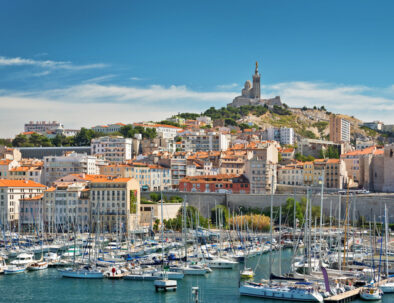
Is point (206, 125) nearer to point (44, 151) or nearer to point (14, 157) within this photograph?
point (44, 151)

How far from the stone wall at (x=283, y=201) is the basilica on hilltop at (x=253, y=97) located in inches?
2932

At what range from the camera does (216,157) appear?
77438mm

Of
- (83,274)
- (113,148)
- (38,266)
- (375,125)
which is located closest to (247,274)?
(83,274)

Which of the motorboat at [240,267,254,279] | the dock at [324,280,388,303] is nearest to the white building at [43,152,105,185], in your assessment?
the motorboat at [240,267,254,279]

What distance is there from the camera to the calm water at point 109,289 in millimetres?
33250

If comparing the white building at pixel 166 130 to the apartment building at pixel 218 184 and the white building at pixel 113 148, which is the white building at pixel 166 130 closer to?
the white building at pixel 113 148

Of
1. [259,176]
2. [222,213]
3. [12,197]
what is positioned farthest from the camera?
[259,176]

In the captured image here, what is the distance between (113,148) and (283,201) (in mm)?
31645

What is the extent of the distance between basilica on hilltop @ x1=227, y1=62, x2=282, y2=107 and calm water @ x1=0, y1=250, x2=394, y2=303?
99499 millimetres

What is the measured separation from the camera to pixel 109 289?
35594 mm

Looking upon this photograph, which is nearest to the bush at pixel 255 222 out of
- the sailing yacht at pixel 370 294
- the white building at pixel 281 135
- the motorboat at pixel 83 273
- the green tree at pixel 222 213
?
the green tree at pixel 222 213

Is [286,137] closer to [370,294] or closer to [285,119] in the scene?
[285,119]

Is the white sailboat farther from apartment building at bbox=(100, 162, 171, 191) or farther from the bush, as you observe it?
apartment building at bbox=(100, 162, 171, 191)

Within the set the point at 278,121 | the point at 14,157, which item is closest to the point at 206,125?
the point at 278,121
